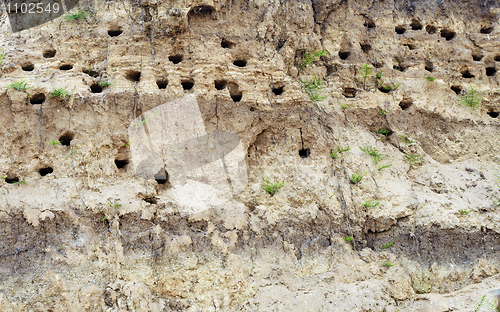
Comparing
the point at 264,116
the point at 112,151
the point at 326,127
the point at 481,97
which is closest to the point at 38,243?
the point at 112,151

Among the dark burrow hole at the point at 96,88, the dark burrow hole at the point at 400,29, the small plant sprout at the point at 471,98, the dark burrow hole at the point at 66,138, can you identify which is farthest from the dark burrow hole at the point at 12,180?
the small plant sprout at the point at 471,98

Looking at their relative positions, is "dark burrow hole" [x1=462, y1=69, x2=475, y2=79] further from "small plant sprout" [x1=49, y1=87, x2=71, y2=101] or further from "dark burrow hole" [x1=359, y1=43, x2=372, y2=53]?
"small plant sprout" [x1=49, y1=87, x2=71, y2=101]

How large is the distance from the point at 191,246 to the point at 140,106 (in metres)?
2.31

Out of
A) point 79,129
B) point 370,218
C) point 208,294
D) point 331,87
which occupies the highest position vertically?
point 331,87

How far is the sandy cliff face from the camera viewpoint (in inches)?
231

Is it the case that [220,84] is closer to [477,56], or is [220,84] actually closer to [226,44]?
[226,44]

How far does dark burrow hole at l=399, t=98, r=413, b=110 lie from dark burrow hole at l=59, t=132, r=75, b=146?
5503mm

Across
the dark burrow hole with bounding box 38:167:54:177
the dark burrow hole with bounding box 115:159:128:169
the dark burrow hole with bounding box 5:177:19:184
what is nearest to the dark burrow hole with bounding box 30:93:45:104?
the dark burrow hole with bounding box 38:167:54:177

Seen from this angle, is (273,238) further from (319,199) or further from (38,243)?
(38,243)

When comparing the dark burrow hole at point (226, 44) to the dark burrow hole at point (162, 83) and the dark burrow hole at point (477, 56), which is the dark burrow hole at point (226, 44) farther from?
the dark burrow hole at point (477, 56)

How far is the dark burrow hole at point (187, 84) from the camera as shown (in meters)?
7.30

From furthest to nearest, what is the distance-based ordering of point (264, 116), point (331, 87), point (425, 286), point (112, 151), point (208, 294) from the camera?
point (331, 87), point (264, 116), point (112, 151), point (425, 286), point (208, 294)

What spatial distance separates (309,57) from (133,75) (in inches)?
120

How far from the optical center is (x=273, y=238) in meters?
6.33
